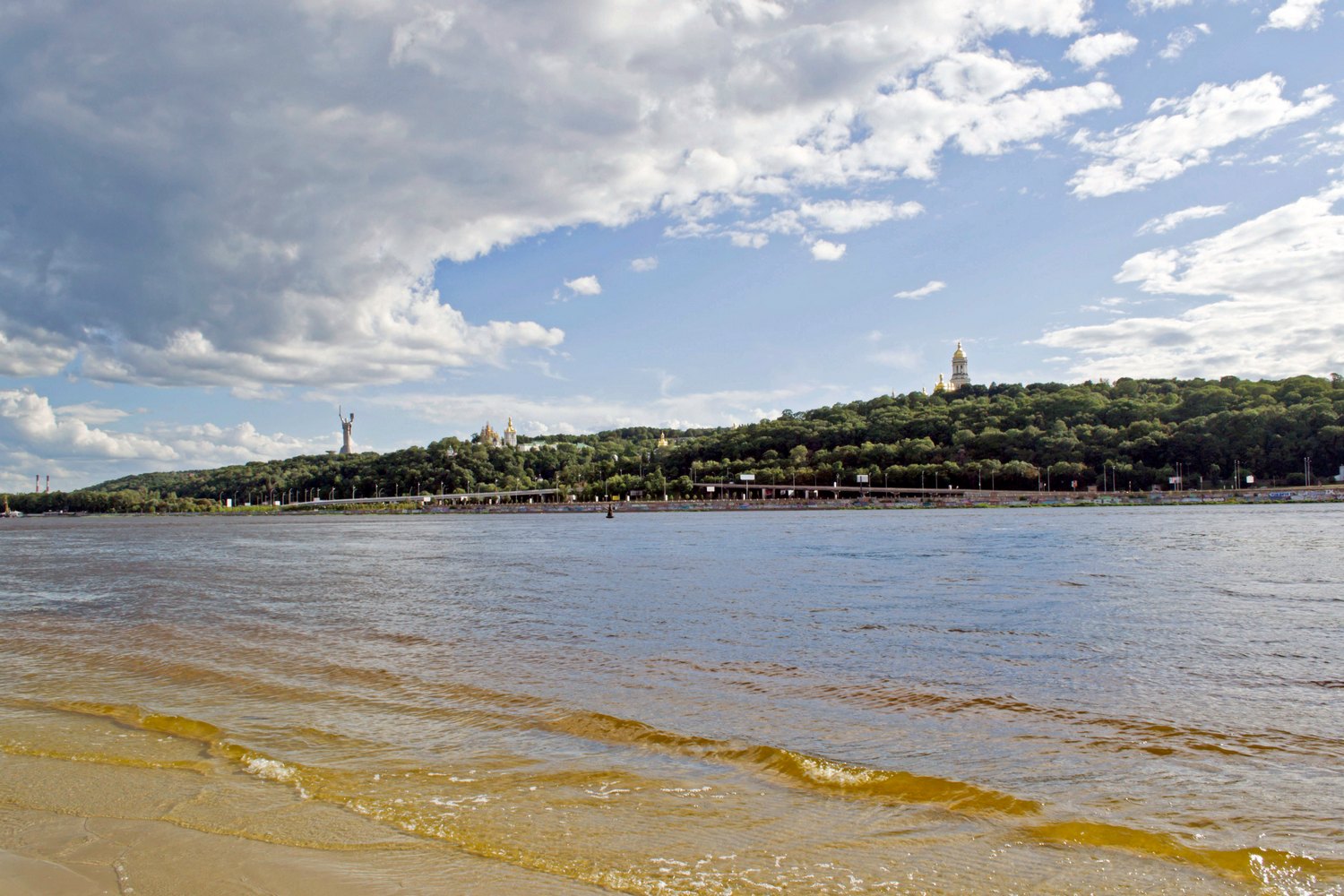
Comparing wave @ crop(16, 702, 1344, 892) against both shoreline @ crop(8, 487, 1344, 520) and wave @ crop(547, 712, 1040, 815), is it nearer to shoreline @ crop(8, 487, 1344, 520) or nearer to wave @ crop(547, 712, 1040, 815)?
wave @ crop(547, 712, 1040, 815)

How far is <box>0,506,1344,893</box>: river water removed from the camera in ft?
17.0

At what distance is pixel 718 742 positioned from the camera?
25.8ft

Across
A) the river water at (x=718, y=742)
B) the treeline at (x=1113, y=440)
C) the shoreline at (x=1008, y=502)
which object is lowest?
the shoreline at (x=1008, y=502)

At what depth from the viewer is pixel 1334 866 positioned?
16.4 ft

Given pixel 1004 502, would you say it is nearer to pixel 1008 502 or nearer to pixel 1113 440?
pixel 1008 502

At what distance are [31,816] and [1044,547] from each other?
139ft

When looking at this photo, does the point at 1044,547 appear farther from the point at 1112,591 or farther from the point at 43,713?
the point at 43,713

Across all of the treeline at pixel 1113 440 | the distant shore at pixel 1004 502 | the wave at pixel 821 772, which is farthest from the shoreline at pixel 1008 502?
the wave at pixel 821 772

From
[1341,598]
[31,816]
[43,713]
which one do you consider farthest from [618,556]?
[31,816]

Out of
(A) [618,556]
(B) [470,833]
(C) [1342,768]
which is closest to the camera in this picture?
(B) [470,833]

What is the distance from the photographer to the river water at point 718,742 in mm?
5176

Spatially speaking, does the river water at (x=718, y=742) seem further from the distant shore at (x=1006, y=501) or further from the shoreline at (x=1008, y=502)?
the distant shore at (x=1006, y=501)

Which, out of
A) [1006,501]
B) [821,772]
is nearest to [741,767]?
[821,772]

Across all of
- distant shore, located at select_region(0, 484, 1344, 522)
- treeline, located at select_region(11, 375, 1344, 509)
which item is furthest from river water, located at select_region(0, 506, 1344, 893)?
treeline, located at select_region(11, 375, 1344, 509)
